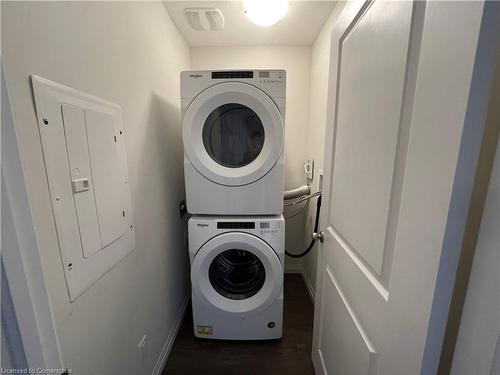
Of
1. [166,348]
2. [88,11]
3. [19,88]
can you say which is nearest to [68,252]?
[19,88]

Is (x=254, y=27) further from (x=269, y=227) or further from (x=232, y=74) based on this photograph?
(x=269, y=227)

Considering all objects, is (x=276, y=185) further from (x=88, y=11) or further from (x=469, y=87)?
(x=88, y=11)

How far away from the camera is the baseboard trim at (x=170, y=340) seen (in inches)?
48.2

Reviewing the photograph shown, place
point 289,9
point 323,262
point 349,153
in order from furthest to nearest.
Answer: point 289,9
point 323,262
point 349,153

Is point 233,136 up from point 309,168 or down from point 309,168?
up

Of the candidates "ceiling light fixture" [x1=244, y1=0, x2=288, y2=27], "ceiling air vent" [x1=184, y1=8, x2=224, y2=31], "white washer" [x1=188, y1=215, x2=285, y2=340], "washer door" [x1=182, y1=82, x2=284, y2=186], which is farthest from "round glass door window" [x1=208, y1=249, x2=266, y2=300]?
"ceiling air vent" [x1=184, y1=8, x2=224, y2=31]

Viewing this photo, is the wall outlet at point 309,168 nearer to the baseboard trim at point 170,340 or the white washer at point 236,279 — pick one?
the white washer at point 236,279

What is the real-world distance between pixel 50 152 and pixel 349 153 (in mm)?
932

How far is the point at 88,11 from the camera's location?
70 centimetres

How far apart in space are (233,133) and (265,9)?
Answer: 28.2 inches

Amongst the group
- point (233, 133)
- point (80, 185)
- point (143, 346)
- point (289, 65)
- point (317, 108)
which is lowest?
point (143, 346)

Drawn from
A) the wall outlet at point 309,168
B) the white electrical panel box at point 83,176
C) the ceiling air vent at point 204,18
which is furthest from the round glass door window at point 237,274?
the ceiling air vent at point 204,18

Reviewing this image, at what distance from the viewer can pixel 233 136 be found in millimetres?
1371

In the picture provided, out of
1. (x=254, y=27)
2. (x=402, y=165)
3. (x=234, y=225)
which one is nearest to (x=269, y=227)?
(x=234, y=225)
